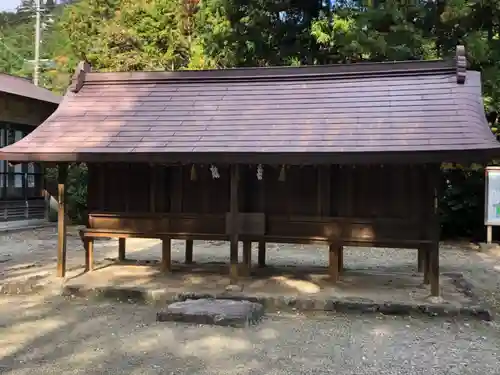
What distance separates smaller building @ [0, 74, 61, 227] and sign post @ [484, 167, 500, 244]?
46.8ft

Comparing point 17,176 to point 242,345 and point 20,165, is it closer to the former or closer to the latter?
point 20,165

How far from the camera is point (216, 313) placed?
22.2ft

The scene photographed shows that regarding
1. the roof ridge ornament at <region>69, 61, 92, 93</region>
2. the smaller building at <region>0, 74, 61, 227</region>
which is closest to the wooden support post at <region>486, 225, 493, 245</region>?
the roof ridge ornament at <region>69, 61, 92, 93</region>

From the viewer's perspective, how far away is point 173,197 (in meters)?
8.93

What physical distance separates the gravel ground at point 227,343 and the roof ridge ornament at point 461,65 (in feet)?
11.7

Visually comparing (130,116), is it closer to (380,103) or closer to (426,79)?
(380,103)

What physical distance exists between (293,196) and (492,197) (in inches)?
338

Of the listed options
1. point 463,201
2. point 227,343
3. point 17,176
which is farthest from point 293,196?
point 17,176

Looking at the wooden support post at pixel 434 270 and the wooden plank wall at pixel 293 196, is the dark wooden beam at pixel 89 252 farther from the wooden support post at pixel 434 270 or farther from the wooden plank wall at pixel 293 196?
the wooden support post at pixel 434 270

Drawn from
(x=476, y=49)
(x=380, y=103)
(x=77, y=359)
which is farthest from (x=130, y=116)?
(x=476, y=49)

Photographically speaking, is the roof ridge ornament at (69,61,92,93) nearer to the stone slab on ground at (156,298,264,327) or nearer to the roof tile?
the roof tile

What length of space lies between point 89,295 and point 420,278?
5.73m

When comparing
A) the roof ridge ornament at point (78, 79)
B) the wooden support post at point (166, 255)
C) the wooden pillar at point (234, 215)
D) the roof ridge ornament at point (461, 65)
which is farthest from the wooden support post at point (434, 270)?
the roof ridge ornament at point (78, 79)

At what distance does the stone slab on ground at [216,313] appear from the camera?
6668 mm
